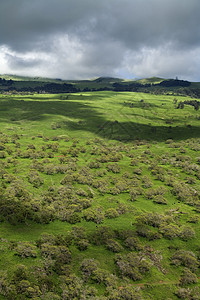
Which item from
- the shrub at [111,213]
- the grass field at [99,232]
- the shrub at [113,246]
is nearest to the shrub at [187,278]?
the grass field at [99,232]

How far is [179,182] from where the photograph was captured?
95750 mm

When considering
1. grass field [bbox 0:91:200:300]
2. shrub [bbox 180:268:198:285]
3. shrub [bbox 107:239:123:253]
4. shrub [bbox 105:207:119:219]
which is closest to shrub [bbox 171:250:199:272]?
grass field [bbox 0:91:200:300]

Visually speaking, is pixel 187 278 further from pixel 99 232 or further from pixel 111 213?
pixel 111 213

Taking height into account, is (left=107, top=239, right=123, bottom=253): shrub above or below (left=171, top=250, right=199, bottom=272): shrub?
above

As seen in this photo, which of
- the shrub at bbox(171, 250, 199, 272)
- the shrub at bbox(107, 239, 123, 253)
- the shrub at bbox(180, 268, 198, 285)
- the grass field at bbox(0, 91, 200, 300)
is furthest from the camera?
the shrub at bbox(107, 239, 123, 253)

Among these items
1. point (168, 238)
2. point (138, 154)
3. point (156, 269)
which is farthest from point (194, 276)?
point (138, 154)

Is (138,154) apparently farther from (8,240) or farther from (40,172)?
(8,240)

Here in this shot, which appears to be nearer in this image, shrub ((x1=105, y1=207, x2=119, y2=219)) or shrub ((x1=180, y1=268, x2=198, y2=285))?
shrub ((x1=180, y1=268, x2=198, y2=285))

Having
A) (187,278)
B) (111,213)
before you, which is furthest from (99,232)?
(187,278)

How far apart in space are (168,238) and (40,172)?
200 ft

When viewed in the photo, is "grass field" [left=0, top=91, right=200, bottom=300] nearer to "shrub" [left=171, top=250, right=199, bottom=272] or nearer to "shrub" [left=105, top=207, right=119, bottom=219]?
"shrub" [left=171, top=250, right=199, bottom=272]

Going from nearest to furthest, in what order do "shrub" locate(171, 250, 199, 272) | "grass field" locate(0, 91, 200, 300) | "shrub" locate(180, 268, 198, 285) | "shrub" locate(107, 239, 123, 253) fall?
"grass field" locate(0, 91, 200, 300) → "shrub" locate(180, 268, 198, 285) → "shrub" locate(171, 250, 199, 272) → "shrub" locate(107, 239, 123, 253)

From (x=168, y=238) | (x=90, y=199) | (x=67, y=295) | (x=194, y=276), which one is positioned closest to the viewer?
(x=67, y=295)

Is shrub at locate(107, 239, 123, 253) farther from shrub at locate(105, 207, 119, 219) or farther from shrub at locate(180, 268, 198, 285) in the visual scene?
shrub at locate(180, 268, 198, 285)
